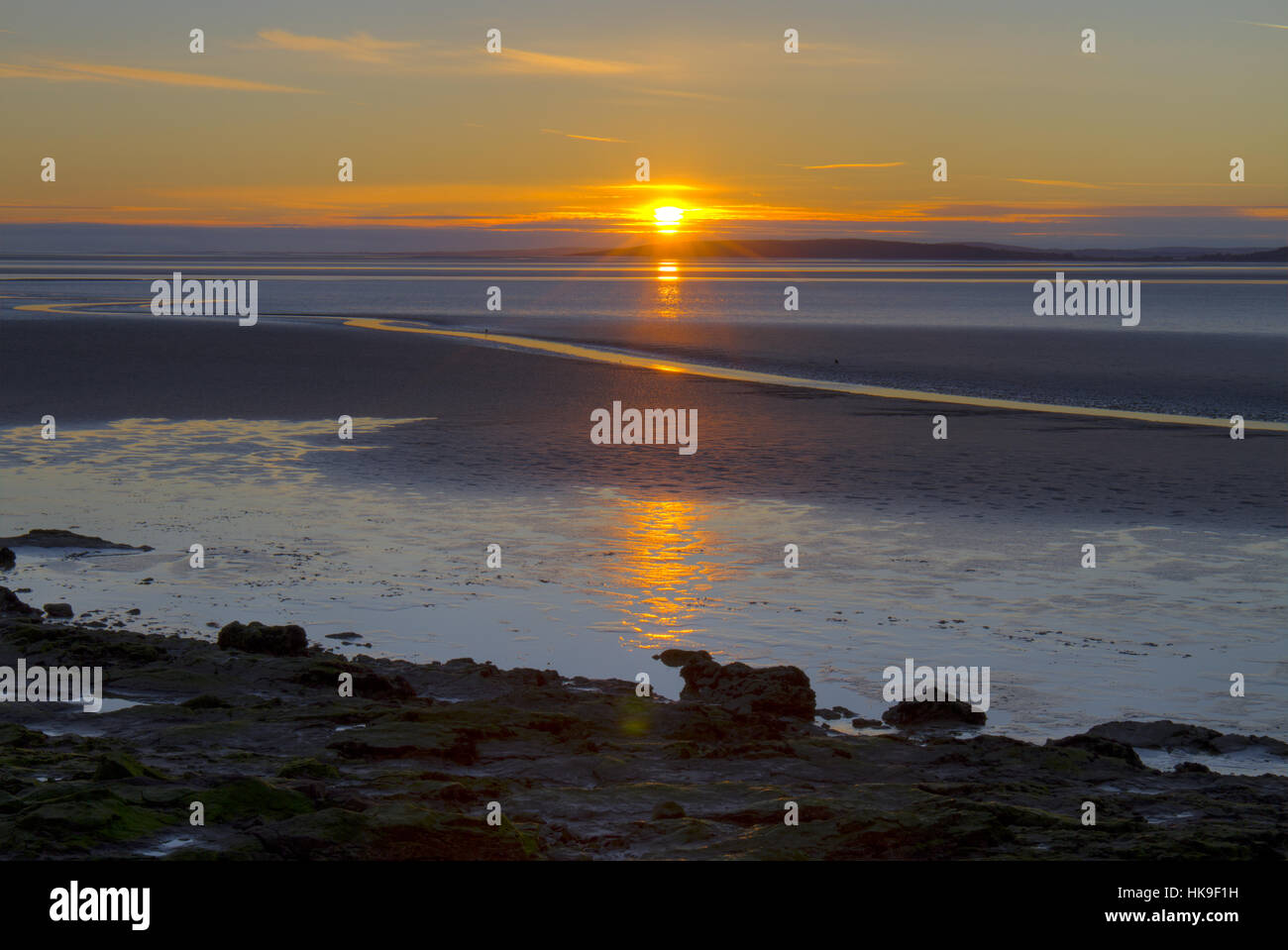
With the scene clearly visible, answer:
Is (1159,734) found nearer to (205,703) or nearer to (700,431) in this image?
(205,703)

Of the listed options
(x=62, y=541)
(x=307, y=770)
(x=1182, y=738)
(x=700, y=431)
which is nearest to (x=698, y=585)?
(x=1182, y=738)

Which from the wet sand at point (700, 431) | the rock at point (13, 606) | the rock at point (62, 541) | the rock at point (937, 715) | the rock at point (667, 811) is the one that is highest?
the wet sand at point (700, 431)

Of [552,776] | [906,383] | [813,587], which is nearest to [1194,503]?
[813,587]

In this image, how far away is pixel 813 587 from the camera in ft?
Answer: 42.1

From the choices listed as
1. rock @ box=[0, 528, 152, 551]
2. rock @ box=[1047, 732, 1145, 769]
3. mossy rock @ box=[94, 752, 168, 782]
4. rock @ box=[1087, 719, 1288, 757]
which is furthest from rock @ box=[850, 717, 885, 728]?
rock @ box=[0, 528, 152, 551]

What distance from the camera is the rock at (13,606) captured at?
37.3 ft

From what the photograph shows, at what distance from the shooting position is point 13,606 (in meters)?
11.5

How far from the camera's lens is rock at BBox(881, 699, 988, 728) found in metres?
9.16

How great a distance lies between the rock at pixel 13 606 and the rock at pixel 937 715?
7.17 metres

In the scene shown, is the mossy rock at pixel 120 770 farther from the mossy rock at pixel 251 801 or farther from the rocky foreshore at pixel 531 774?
the mossy rock at pixel 251 801

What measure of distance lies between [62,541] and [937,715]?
962 cm

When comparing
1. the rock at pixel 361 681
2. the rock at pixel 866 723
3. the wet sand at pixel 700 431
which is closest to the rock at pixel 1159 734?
the rock at pixel 866 723

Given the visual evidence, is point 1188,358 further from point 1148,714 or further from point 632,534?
point 1148,714
